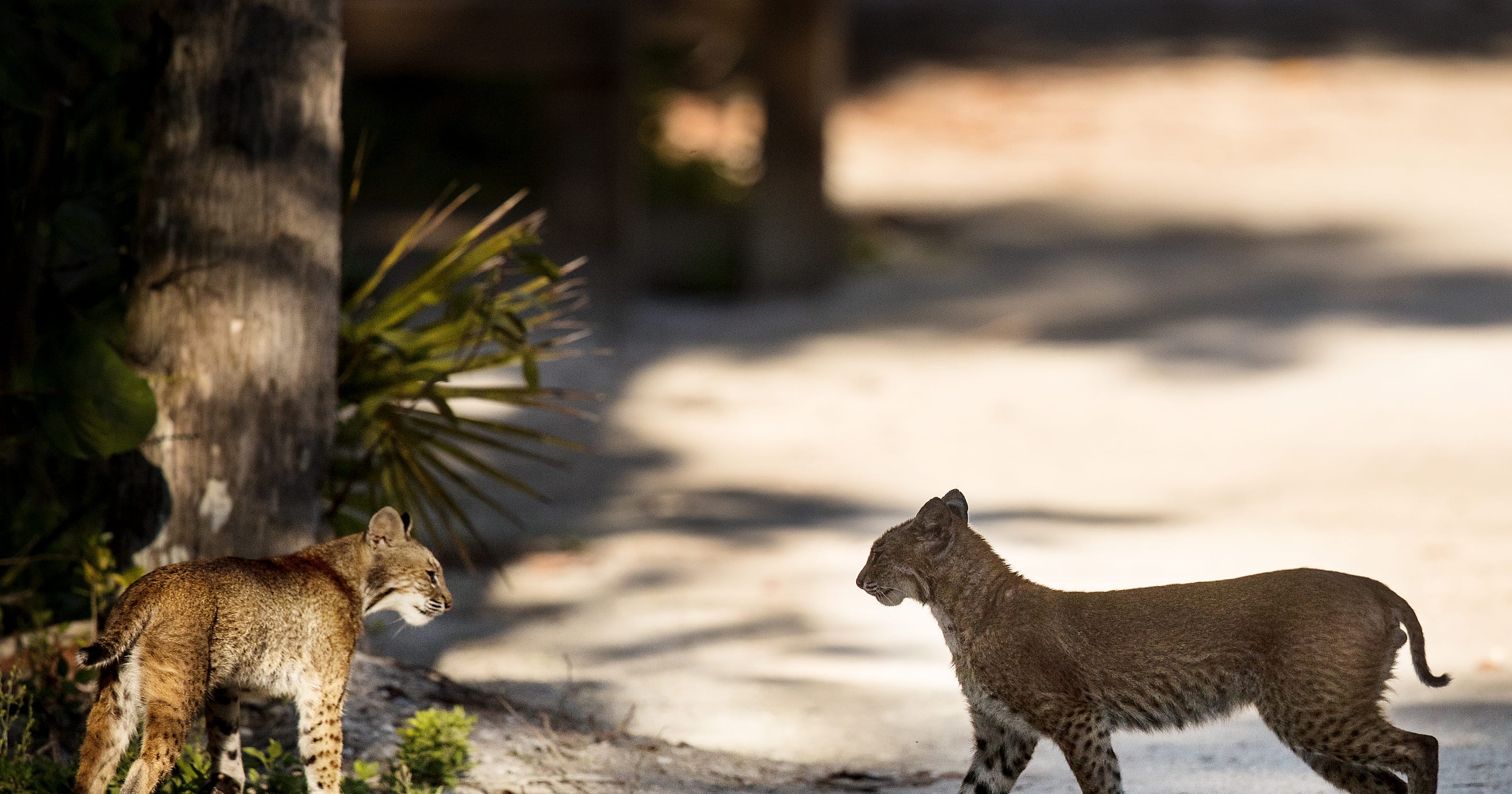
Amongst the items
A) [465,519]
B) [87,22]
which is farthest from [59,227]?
[465,519]

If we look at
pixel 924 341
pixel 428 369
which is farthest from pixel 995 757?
pixel 924 341

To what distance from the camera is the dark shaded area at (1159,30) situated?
744 inches

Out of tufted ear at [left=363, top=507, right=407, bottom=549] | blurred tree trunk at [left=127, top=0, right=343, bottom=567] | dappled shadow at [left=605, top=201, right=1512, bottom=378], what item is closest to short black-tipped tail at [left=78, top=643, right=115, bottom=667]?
tufted ear at [left=363, top=507, right=407, bottom=549]

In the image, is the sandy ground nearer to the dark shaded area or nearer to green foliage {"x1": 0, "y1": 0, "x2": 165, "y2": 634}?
green foliage {"x1": 0, "y1": 0, "x2": 165, "y2": 634}

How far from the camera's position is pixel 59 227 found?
16.6ft

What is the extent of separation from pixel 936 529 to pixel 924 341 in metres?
7.45

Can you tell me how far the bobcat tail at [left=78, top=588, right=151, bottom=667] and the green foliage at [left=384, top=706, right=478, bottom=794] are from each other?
0.88 meters

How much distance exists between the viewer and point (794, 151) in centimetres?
1238

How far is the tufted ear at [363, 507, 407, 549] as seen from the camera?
397cm

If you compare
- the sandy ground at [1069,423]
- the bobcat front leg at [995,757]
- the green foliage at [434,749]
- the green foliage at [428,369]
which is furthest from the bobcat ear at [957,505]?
the green foliage at [428,369]

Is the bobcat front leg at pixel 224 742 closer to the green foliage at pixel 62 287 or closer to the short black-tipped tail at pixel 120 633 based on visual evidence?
the short black-tipped tail at pixel 120 633

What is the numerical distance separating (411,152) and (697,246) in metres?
2.36

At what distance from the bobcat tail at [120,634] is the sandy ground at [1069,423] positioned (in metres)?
1.96

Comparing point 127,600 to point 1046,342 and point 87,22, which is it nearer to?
point 87,22
